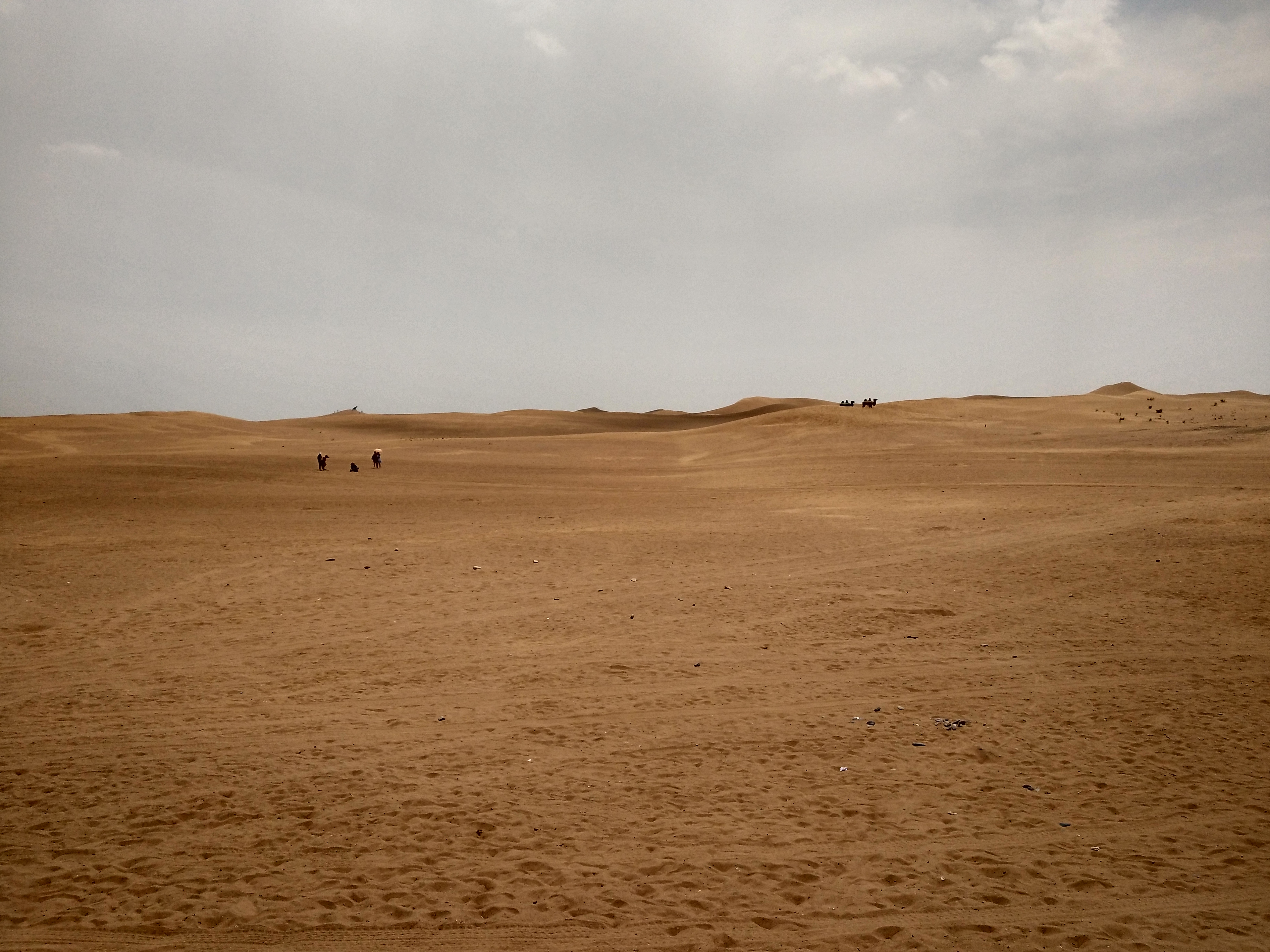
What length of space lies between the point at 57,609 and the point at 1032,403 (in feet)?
182

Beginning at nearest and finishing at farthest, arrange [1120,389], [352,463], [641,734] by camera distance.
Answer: [641,734] < [352,463] < [1120,389]

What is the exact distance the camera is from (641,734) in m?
7.59

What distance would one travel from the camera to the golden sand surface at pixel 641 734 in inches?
195

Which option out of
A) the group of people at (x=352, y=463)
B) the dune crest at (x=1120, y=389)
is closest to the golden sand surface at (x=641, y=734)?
the group of people at (x=352, y=463)

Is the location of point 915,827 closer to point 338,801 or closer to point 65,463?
point 338,801

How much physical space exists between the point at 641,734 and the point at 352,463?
26.0 meters

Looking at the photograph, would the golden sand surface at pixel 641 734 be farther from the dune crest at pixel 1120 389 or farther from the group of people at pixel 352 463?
the dune crest at pixel 1120 389

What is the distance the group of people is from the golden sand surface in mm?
11149

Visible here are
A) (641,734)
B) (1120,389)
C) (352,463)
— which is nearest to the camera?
(641,734)

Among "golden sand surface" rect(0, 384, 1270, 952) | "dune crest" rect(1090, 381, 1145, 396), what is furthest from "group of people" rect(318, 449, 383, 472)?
"dune crest" rect(1090, 381, 1145, 396)

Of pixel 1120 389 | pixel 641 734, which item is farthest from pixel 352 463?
pixel 1120 389

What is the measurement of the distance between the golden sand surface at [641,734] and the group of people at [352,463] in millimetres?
11149

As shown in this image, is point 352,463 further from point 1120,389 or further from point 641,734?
point 1120,389

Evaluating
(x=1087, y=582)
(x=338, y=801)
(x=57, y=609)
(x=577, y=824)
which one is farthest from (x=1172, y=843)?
(x=57, y=609)
